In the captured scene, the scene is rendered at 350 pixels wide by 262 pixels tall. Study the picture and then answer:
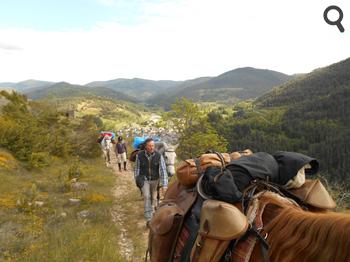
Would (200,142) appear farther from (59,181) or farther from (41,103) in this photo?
(59,181)

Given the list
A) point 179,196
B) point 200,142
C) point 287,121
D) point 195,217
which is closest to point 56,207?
Answer: point 179,196

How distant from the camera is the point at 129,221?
896 centimetres

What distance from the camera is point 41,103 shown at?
82.4ft

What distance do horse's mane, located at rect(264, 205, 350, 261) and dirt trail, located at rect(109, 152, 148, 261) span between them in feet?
14.5

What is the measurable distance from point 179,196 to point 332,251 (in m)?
2.12

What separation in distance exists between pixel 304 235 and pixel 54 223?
7227mm

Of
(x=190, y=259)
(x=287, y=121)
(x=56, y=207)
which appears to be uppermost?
(x=190, y=259)

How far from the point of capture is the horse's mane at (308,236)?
5.90 ft

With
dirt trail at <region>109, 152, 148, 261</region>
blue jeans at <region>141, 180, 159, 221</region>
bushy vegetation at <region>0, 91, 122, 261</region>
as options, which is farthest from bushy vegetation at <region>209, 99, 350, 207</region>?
blue jeans at <region>141, 180, 159, 221</region>

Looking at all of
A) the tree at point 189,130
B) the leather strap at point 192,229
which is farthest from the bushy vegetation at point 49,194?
the tree at point 189,130

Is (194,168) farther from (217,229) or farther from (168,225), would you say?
(217,229)

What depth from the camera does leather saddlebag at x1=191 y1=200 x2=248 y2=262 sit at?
2344 millimetres

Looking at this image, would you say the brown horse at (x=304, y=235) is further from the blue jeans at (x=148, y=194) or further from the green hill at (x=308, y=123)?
the green hill at (x=308, y=123)

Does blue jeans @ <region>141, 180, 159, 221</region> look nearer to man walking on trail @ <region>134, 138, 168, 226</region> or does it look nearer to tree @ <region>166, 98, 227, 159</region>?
man walking on trail @ <region>134, 138, 168, 226</region>
